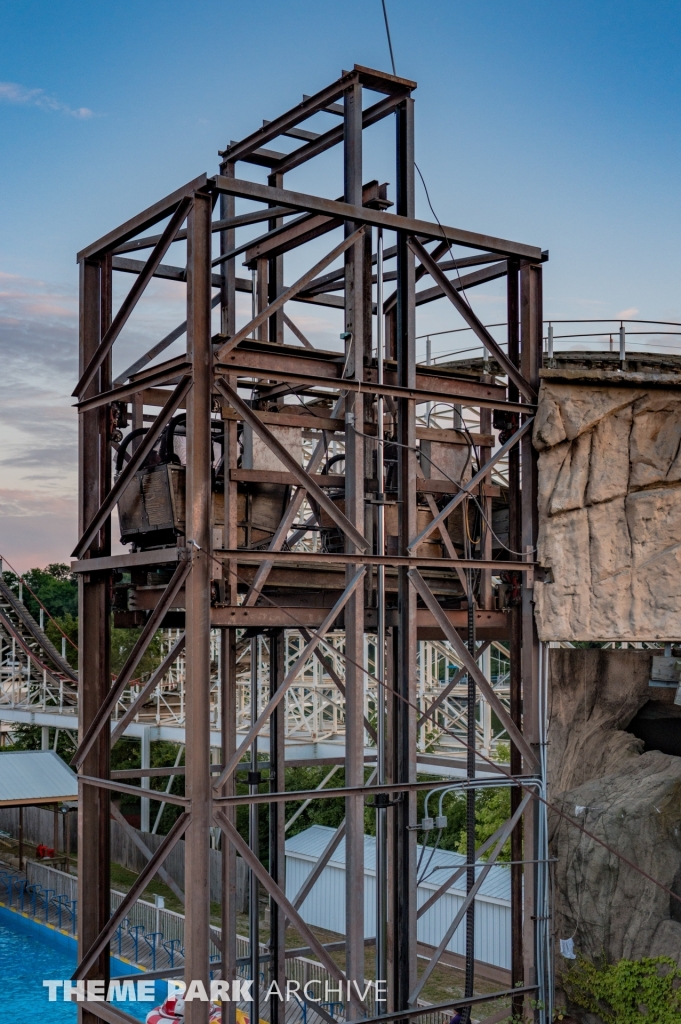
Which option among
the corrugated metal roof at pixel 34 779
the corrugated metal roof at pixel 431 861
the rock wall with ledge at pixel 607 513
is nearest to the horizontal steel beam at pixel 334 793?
the rock wall with ledge at pixel 607 513

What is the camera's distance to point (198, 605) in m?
10.4

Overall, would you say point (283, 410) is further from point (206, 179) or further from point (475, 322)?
point (206, 179)

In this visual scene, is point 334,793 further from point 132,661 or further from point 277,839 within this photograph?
point 277,839

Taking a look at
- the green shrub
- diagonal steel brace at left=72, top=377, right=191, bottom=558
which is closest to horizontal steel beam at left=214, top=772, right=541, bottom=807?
diagonal steel brace at left=72, top=377, right=191, bottom=558

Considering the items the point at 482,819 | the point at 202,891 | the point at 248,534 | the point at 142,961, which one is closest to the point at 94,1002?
the point at 202,891

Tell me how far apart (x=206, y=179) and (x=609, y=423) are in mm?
5435

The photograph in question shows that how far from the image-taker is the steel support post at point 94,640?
40.0ft

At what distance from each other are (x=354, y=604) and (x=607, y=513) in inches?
136

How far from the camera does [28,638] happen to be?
44.8 metres

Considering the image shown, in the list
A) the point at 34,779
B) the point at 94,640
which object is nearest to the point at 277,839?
the point at 94,640

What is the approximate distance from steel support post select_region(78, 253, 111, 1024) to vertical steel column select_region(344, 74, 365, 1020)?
2.67 meters

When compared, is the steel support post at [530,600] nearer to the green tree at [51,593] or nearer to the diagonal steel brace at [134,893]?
the diagonal steel brace at [134,893]

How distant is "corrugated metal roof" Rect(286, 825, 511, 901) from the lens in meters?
23.0

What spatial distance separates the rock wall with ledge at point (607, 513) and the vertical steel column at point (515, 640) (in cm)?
45
